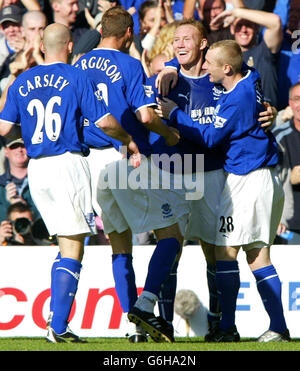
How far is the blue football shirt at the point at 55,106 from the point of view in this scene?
6934mm

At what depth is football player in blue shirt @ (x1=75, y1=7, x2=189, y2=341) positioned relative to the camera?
7105 millimetres

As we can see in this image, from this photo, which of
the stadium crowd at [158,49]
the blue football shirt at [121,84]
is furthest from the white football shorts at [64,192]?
the stadium crowd at [158,49]

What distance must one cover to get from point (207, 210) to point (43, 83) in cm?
183

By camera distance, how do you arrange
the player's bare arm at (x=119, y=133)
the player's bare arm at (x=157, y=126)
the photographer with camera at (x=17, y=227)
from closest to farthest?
the player's bare arm at (x=119, y=133)
the player's bare arm at (x=157, y=126)
the photographer with camera at (x=17, y=227)

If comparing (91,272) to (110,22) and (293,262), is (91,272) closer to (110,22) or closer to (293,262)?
(293,262)

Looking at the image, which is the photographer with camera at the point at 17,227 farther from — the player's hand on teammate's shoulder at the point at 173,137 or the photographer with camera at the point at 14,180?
the player's hand on teammate's shoulder at the point at 173,137

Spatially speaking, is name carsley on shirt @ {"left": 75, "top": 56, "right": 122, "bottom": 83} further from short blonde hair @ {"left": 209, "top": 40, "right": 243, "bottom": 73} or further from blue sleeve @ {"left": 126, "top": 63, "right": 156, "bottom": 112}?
short blonde hair @ {"left": 209, "top": 40, "right": 243, "bottom": 73}

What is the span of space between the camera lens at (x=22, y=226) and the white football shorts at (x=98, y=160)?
2499 millimetres

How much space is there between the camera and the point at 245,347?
260 inches

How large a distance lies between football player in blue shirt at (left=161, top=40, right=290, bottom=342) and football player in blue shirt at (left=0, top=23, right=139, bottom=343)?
0.84 m

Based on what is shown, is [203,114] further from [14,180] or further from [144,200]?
[14,180]

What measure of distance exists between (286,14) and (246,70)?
3773 millimetres

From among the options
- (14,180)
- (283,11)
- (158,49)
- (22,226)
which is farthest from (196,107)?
(283,11)

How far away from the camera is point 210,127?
23.6ft
